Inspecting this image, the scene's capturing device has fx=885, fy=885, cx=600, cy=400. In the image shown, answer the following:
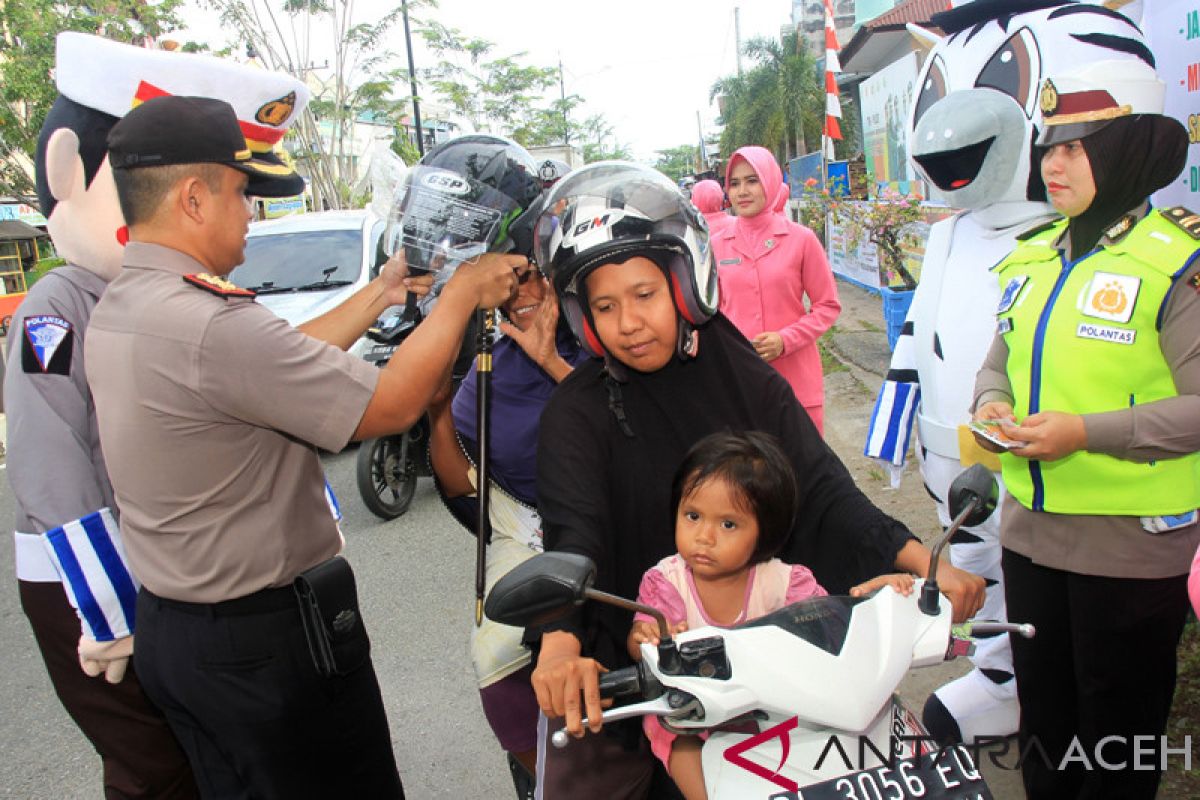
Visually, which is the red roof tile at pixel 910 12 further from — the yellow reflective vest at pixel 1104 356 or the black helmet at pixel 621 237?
the black helmet at pixel 621 237

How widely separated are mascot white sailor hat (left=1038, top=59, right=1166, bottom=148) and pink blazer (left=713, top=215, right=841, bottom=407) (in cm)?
222

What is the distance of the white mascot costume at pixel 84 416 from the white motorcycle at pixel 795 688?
147 cm

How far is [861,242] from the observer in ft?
44.0

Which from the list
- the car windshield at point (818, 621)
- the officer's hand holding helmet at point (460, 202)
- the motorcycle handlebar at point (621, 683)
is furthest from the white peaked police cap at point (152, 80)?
the car windshield at point (818, 621)

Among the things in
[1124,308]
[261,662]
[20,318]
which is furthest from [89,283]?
[1124,308]

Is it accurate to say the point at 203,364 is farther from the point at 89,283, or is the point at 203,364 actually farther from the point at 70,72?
the point at 70,72

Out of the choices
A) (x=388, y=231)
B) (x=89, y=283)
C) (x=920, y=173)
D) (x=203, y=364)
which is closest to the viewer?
(x=203, y=364)

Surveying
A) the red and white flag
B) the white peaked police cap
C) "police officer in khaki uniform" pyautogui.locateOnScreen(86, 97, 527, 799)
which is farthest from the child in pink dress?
the red and white flag

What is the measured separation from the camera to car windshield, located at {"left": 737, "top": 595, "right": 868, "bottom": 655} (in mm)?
1393

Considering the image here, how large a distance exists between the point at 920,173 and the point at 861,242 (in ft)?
34.8

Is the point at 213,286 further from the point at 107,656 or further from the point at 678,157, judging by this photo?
the point at 678,157

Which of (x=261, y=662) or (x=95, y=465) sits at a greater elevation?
(x=95, y=465)

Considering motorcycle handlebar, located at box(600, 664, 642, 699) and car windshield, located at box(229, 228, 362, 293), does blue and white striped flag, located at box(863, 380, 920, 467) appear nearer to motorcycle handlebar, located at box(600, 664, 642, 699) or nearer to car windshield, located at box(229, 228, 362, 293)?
motorcycle handlebar, located at box(600, 664, 642, 699)

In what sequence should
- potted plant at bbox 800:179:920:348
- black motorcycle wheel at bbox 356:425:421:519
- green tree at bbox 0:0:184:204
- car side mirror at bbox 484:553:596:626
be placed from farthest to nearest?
1. green tree at bbox 0:0:184:204
2. potted plant at bbox 800:179:920:348
3. black motorcycle wheel at bbox 356:425:421:519
4. car side mirror at bbox 484:553:596:626
